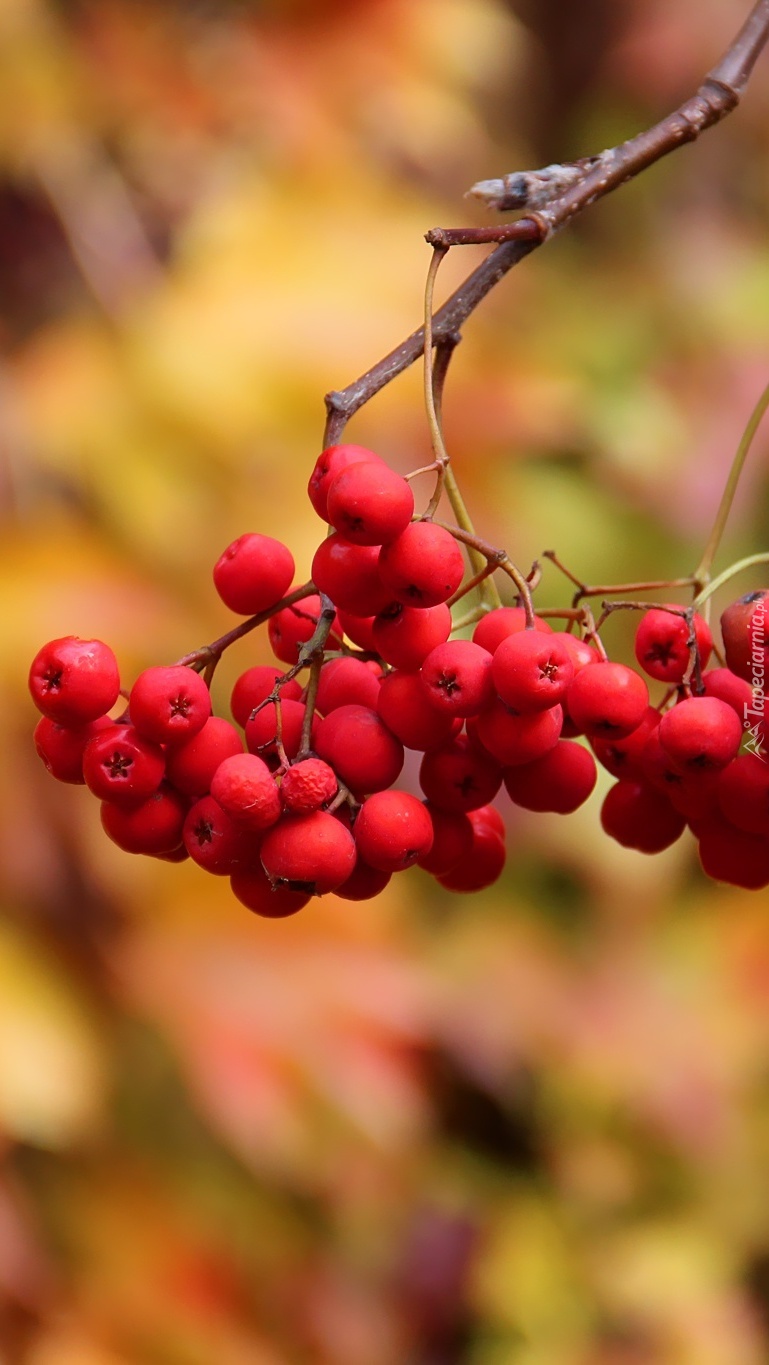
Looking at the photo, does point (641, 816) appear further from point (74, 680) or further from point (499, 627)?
point (74, 680)

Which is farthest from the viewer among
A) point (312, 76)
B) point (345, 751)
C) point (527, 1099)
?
point (527, 1099)

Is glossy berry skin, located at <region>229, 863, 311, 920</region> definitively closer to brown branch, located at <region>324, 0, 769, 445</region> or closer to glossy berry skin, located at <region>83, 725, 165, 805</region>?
glossy berry skin, located at <region>83, 725, 165, 805</region>

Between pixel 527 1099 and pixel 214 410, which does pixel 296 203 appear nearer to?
pixel 214 410

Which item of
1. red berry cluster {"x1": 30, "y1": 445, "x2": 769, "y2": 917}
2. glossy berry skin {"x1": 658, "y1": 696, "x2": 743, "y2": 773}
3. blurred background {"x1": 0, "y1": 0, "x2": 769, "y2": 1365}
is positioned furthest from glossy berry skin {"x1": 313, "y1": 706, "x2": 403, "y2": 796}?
blurred background {"x1": 0, "y1": 0, "x2": 769, "y2": 1365}

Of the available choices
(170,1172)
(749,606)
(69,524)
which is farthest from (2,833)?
(749,606)

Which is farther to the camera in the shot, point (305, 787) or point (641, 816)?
point (641, 816)

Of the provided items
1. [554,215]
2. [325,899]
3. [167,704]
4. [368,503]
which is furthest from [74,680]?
[325,899]
